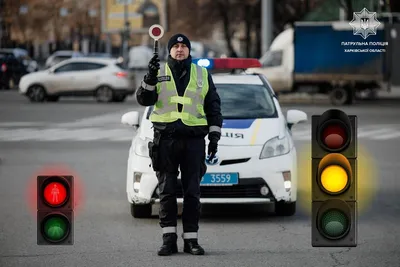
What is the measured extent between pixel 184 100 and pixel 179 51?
1.27 feet

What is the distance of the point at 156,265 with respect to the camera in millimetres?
9039

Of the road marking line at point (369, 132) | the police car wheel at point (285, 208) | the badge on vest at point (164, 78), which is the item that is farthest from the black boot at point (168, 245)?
the road marking line at point (369, 132)

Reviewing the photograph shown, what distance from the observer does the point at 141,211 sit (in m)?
11.9

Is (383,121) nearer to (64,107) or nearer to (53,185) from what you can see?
(64,107)

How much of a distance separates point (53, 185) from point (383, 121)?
24154 mm

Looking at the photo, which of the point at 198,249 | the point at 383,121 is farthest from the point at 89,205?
the point at 383,121

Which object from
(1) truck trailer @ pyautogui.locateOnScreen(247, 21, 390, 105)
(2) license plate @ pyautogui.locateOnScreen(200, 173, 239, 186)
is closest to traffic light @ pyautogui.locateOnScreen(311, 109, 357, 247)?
(2) license plate @ pyautogui.locateOnScreen(200, 173, 239, 186)

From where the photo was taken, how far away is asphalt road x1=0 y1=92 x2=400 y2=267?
9414mm

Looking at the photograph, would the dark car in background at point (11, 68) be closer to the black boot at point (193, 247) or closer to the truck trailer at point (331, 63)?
the truck trailer at point (331, 63)

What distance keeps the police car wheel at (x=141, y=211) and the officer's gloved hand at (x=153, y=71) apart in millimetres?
2876

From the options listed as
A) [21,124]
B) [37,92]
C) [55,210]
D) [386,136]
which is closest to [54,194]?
[55,210]

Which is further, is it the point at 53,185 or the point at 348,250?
the point at 348,250

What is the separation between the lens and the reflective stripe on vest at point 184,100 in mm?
9516

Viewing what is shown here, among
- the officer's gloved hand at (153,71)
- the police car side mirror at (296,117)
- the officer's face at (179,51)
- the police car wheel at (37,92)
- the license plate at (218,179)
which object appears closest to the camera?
the officer's gloved hand at (153,71)
